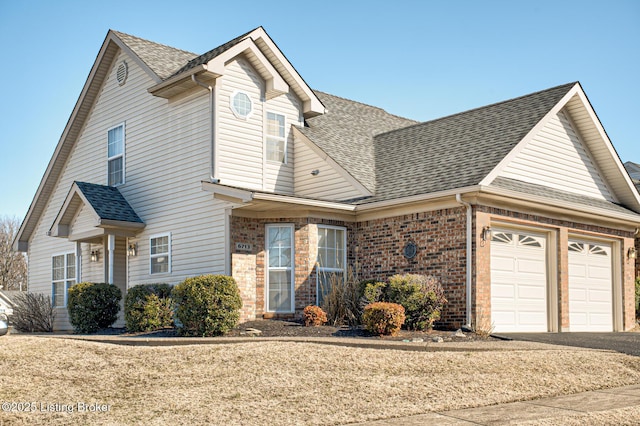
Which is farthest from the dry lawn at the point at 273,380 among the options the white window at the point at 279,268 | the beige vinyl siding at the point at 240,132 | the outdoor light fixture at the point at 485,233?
the beige vinyl siding at the point at 240,132

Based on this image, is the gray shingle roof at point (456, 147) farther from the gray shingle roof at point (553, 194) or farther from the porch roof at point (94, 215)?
the porch roof at point (94, 215)

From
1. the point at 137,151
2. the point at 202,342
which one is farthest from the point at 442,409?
the point at 137,151

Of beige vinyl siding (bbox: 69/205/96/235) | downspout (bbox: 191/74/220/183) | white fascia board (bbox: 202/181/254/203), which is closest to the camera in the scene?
white fascia board (bbox: 202/181/254/203)

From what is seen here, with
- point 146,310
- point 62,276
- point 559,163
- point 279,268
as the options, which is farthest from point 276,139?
point 62,276

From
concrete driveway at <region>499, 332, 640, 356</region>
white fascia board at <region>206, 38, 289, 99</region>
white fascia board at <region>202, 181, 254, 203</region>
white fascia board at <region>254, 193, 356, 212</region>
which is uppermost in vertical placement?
white fascia board at <region>206, 38, 289, 99</region>

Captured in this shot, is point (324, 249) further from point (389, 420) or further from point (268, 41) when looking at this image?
point (389, 420)

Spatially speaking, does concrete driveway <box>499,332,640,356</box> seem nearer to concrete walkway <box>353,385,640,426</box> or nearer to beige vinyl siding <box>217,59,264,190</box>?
concrete walkway <box>353,385,640,426</box>

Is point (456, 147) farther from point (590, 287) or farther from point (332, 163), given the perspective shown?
point (590, 287)

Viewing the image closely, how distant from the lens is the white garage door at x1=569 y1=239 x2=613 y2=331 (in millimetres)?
17969

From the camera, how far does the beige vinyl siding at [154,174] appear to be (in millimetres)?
17141

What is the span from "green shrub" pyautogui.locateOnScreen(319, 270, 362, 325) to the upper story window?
16.3 ft

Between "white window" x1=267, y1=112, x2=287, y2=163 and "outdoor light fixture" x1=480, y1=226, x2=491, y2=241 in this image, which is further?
"white window" x1=267, y1=112, x2=287, y2=163

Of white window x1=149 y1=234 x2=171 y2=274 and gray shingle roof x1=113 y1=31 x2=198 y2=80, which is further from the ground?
gray shingle roof x1=113 y1=31 x2=198 y2=80

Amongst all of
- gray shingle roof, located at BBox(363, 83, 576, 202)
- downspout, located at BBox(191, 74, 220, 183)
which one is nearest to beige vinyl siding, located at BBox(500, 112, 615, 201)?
gray shingle roof, located at BBox(363, 83, 576, 202)
